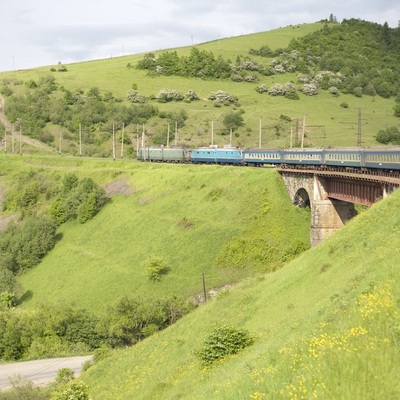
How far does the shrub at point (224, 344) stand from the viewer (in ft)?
75.6

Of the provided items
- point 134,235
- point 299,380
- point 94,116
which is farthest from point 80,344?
point 94,116

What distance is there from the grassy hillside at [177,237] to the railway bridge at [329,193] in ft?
5.29

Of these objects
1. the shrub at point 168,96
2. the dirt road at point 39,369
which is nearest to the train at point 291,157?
the dirt road at point 39,369

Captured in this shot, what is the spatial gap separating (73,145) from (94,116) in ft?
39.1

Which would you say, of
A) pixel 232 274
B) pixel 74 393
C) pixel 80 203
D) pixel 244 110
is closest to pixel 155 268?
pixel 232 274

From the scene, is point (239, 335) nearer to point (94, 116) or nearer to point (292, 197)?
point (292, 197)

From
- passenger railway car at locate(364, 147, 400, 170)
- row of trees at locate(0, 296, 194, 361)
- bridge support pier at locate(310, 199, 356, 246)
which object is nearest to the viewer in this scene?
passenger railway car at locate(364, 147, 400, 170)

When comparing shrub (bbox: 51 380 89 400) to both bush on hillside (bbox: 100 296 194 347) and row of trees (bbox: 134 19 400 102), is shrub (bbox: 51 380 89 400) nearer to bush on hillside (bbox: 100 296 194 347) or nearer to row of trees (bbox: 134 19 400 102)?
bush on hillside (bbox: 100 296 194 347)

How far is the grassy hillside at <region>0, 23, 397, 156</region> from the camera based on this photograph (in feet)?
419

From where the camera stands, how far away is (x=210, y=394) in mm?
16859

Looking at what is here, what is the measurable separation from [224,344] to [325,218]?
30.3m

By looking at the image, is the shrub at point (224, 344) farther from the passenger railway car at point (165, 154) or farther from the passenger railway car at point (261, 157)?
the passenger railway car at point (165, 154)

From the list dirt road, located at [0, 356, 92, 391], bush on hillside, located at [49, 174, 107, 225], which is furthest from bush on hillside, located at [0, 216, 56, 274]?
dirt road, located at [0, 356, 92, 391]

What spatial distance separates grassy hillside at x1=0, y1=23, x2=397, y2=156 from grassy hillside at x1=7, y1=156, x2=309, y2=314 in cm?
4024
